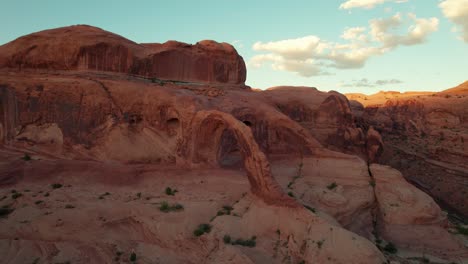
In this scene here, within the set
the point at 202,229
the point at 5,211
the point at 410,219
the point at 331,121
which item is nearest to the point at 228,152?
the point at 202,229

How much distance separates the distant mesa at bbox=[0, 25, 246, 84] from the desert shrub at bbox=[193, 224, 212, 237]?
36.0ft

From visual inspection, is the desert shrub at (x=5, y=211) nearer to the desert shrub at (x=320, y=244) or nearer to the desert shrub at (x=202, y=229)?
the desert shrub at (x=202, y=229)

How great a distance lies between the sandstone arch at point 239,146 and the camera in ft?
46.2

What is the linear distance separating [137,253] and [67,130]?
775 cm

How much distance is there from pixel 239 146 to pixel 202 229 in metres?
3.71

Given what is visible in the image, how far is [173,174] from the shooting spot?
712 inches

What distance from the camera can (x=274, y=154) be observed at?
844 inches

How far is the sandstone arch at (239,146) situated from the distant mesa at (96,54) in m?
5.97

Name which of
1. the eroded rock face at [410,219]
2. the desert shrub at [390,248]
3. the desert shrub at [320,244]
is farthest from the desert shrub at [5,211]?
the eroded rock face at [410,219]

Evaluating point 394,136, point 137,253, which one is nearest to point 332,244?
point 137,253

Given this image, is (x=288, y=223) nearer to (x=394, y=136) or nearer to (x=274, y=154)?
(x=274, y=154)

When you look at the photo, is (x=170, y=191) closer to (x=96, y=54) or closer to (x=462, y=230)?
(x=96, y=54)

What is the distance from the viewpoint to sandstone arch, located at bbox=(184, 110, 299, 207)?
14070 millimetres

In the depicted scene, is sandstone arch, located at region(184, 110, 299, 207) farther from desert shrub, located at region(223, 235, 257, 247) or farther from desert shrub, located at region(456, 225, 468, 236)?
desert shrub, located at region(456, 225, 468, 236)
